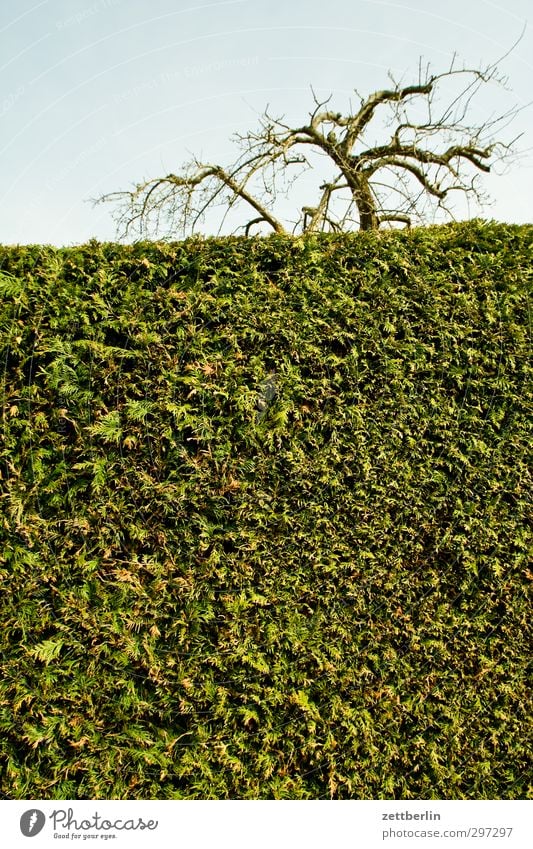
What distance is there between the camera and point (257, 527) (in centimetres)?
367

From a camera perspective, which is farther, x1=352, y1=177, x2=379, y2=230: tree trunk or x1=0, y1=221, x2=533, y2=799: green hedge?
x1=352, y1=177, x2=379, y2=230: tree trunk

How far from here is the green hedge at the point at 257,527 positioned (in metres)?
3.62

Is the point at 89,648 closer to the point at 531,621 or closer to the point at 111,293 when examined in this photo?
the point at 111,293

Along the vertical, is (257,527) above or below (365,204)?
below

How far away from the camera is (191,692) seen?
3.60 metres

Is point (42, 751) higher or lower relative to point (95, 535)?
lower

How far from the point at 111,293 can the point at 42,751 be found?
2.87 m

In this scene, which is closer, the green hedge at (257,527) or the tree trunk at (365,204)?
the green hedge at (257,527)

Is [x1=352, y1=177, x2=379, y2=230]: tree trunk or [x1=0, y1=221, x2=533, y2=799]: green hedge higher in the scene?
[x1=352, y1=177, x2=379, y2=230]: tree trunk

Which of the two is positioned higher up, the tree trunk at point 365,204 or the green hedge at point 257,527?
the tree trunk at point 365,204

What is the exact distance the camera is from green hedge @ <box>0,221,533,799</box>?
3.62 meters

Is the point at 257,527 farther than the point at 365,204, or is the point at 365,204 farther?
the point at 365,204
